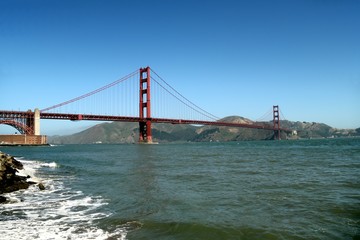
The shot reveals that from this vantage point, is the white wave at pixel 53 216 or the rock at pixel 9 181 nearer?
the white wave at pixel 53 216

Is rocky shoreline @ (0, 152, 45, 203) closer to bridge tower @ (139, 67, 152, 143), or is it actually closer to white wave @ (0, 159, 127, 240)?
white wave @ (0, 159, 127, 240)

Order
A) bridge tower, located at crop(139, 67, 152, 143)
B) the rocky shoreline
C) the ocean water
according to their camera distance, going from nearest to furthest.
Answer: the ocean water → the rocky shoreline → bridge tower, located at crop(139, 67, 152, 143)

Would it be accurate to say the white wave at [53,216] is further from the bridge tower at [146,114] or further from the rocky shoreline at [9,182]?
the bridge tower at [146,114]

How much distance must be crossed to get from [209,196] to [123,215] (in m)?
3.53

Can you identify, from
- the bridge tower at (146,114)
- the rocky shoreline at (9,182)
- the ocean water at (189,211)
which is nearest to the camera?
the ocean water at (189,211)

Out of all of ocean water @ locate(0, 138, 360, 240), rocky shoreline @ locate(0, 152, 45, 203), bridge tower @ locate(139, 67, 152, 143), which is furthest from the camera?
bridge tower @ locate(139, 67, 152, 143)

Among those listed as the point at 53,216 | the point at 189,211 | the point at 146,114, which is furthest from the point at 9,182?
the point at 146,114

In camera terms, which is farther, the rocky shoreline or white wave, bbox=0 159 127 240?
the rocky shoreline

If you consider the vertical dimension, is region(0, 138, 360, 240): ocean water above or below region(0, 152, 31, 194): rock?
below

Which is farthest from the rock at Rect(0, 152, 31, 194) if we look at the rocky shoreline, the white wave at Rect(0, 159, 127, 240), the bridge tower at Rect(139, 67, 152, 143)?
the bridge tower at Rect(139, 67, 152, 143)

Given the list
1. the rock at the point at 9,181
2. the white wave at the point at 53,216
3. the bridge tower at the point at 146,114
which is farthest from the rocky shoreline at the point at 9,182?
the bridge tower at the point at 146,114

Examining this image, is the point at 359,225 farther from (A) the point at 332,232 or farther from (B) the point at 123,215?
(B) the point at 123,215

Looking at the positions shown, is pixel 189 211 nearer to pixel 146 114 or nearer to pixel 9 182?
pixel 9 182

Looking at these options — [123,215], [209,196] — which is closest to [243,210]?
[209,196]
